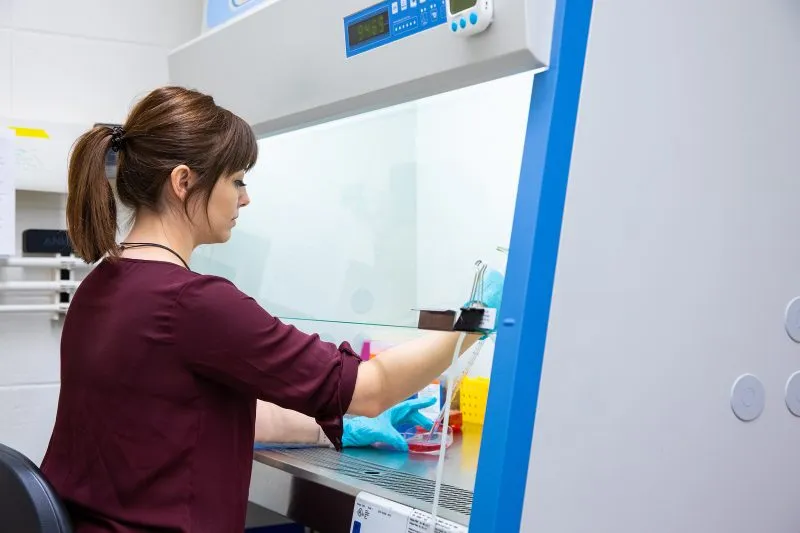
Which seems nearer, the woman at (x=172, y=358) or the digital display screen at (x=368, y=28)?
the woman at (x=172, y=358)

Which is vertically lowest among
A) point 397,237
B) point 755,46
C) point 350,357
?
point 350,357

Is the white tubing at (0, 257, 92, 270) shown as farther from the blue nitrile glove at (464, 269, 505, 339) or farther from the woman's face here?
the blue nitrile glove at (464, 269, 505, 339)

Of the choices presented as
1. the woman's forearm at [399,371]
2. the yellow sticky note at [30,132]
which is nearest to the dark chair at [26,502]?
the woman's forearm at [399,371]

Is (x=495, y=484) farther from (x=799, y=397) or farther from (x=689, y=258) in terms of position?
(x=799, y=397)

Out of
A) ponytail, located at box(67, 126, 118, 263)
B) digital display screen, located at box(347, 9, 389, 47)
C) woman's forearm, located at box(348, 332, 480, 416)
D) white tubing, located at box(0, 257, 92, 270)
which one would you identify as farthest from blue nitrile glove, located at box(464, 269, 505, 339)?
white tubing, located at box(0, 257, 92, 270)

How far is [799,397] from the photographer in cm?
125

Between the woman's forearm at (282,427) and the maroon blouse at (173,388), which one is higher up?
the maroon blouse at (173,388)

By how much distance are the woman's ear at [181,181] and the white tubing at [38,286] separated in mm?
1181

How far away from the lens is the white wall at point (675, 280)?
1.07 m

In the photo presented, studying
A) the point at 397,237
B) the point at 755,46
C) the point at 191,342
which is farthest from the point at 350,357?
the point at 755,46

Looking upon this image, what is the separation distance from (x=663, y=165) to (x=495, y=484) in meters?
0.48

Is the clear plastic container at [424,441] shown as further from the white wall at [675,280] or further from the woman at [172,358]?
the white wall at [675,280]

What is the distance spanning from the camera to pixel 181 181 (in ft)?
4.15

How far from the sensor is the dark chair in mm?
1122
